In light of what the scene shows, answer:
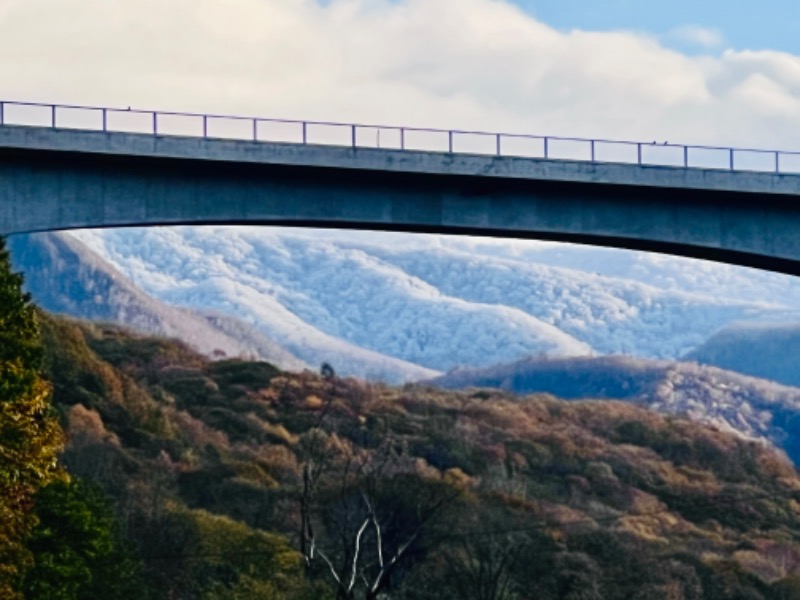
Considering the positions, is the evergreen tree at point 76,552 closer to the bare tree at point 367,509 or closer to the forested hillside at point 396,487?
the forested hillside at point 396,487

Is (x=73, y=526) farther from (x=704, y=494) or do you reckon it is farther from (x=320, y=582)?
(x=704, y=494)

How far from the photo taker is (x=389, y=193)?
47281 mm

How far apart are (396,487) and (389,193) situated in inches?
1426

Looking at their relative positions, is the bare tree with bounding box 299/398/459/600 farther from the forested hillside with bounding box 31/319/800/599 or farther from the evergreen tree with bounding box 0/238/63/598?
the evergreen tree with bounding box 0/238/63/598

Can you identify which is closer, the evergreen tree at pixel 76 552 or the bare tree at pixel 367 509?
the evergreen tree at pixel 76 552

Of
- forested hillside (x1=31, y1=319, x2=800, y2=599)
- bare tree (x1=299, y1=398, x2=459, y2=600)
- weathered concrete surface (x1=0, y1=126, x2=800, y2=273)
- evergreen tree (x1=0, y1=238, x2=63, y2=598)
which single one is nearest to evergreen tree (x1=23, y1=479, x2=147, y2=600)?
evergreen tree (x1=0, y1=238, x2=63, y2=598)

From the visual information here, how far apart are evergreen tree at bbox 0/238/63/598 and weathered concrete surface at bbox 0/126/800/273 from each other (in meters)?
2.45

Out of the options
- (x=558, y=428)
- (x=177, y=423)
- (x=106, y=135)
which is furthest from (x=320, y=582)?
(x=558, y=428)

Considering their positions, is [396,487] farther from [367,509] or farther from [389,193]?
[389,193]

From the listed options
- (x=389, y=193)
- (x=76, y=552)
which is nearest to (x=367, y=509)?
(x=76, y=552)

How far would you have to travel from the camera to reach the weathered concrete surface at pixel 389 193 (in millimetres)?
44594

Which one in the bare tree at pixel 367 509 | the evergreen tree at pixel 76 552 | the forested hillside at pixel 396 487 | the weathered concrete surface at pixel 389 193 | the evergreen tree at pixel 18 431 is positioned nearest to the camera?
the evergreen tree at pixel 18 431

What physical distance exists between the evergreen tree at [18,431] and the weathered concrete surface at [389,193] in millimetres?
2450

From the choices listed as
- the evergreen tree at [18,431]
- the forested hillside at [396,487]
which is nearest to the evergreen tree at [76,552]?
the evergreen tree at [18,431]
